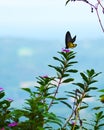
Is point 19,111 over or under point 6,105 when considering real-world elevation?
under

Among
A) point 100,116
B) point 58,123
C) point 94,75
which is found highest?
point 94,75

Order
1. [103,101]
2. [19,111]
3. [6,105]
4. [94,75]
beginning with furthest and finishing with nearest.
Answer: [94,75], [6,105], [19,111], [103,101]

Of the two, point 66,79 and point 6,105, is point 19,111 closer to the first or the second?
point 6,105

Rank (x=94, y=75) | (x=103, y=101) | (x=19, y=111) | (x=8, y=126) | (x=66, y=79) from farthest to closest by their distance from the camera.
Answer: (x=66, y=79)
(x=94, y=75)
(x=8, y=126)
(x=19, y=111)
(x=103, y=101)

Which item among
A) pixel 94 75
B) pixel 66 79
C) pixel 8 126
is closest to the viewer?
pixel 8 126

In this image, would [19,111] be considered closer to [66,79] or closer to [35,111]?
[35,111]

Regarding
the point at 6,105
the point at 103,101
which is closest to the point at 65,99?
the point at 6,105

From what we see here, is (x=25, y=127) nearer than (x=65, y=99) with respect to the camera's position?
Yes

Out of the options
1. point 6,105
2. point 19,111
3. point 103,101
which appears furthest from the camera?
point 6,105

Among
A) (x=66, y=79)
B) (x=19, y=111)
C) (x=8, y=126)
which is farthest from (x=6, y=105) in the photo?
(x=66, y=79)
